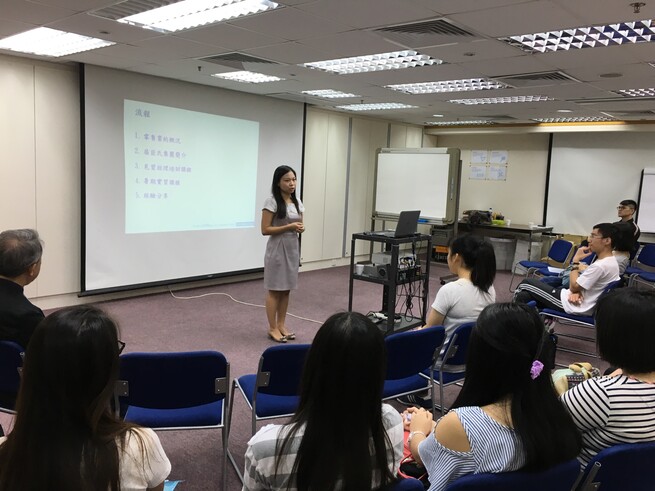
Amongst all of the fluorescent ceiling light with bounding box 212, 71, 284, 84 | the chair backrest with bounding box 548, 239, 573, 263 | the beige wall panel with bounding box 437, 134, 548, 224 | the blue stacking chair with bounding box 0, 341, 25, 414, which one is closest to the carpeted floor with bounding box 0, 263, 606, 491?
the blue stacking chair with bounding box 0, 341, 25, 414

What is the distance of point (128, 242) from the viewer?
5.67 metres

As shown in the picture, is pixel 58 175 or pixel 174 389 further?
pixel 58 175

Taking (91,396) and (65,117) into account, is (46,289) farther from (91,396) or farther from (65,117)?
(91,396)

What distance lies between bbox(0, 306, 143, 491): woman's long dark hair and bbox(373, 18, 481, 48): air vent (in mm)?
3076

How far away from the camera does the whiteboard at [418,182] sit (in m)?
7.98

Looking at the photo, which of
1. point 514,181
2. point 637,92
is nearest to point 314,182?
point 514,181

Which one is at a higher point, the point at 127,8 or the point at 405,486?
the point at 127,8

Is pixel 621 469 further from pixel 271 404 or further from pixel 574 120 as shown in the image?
pixel 574 120

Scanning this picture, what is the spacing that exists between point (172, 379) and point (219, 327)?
9.49ft

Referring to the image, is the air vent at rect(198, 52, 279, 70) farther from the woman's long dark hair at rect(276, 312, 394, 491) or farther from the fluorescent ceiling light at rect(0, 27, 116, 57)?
the woman's long dark hair at rect(276, 312, 394, 491)

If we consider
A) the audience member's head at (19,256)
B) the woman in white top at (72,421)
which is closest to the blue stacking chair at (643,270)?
the audience member's head at (19,256)

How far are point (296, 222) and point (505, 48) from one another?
2.20m

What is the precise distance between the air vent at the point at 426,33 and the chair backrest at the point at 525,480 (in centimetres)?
290

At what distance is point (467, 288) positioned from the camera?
2.99 metres
